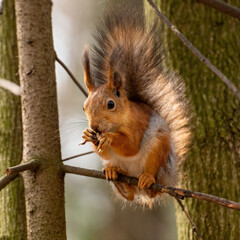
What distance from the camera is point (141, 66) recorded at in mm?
1765

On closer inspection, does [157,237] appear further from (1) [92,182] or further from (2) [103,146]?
(2) [103,146]

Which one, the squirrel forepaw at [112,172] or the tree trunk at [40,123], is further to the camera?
the squirrel forepaw at [112,172]

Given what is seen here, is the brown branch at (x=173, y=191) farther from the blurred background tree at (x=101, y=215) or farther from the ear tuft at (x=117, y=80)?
the blurred background tree at (x=101, y=215)

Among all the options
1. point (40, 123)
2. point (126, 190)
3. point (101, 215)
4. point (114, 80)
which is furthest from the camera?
point (101, 215)

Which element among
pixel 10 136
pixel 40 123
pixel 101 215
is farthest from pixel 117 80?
pixel 101 215

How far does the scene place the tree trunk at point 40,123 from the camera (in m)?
1.41

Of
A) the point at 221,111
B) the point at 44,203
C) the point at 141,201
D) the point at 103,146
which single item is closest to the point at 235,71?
the point at 221,111

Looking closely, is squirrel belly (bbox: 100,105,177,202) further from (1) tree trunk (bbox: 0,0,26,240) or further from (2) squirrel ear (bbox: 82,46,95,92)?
(1) tree trunk (bbox: 0,0,26,240)

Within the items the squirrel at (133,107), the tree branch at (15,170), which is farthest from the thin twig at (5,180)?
the squirrel at (133,107)

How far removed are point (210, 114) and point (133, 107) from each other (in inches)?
19.7

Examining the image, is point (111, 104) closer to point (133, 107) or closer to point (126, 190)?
point (133, 107)

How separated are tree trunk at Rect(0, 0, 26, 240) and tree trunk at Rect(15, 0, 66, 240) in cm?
35

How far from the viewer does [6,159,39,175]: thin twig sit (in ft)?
4.26

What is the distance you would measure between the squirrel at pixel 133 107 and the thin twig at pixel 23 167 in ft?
0.61
